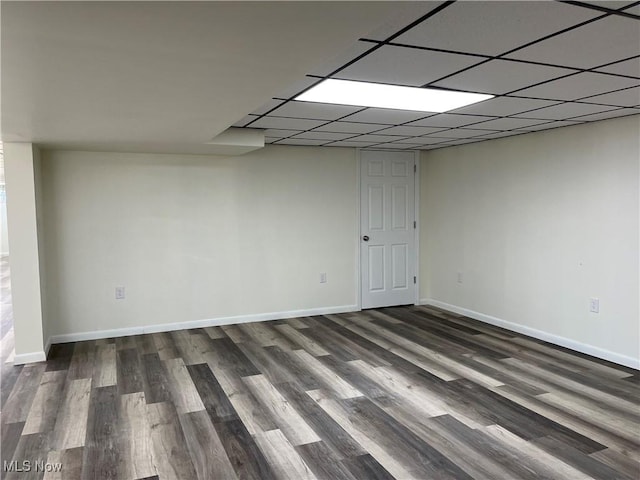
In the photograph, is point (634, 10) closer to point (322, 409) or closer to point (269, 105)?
point (269, 105)

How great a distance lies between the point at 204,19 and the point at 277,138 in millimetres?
3462

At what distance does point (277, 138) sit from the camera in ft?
15.6

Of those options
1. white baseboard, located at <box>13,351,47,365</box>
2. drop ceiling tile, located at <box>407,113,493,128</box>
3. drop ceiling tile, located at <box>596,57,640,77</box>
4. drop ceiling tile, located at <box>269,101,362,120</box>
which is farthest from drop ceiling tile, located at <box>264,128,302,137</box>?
white baseboard, located at <box>13,351,47,365</box>

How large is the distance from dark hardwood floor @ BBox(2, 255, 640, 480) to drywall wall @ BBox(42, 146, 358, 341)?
0.51 meters

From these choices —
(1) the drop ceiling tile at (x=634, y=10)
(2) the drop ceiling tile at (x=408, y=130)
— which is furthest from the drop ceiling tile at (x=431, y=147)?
(1) the drop ceiling tile at (x=634, y=10)

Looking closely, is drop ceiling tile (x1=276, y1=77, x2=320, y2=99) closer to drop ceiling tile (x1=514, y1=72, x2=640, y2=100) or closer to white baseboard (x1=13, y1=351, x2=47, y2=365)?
drop ceiling tile (x1=514, y1=72, x2=640, y2=100)

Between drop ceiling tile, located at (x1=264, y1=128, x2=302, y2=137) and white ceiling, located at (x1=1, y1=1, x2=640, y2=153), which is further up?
drop ceiling tile, located at (x1=264, y1=128, x2=302, y2=137)

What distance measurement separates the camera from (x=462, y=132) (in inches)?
174

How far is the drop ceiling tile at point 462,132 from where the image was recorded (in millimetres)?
4293

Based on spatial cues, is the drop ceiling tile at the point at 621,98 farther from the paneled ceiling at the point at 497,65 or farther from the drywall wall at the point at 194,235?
the drywall wall at the point at 194,235

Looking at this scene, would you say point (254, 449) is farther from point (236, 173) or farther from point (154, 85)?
point (236, 173)

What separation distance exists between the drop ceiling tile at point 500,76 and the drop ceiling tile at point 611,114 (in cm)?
129

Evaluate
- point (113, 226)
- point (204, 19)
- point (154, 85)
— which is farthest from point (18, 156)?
point (204, 19)

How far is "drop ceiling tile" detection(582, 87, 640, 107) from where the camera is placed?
2.84 m
